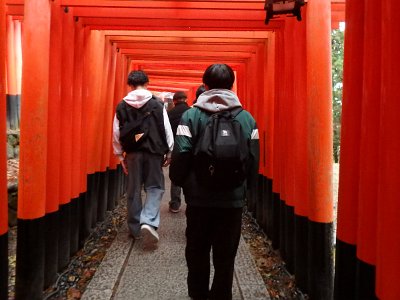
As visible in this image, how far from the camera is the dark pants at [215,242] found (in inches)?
116

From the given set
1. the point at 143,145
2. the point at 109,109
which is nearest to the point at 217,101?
the point at 143,145

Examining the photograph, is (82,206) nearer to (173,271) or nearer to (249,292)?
(173,271)

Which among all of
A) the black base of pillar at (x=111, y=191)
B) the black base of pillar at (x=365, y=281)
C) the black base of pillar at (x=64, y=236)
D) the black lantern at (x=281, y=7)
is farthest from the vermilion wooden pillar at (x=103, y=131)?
the black base of pillar at (x=365, y=281)

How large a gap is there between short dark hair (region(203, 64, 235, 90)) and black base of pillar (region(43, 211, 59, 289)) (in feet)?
6.57

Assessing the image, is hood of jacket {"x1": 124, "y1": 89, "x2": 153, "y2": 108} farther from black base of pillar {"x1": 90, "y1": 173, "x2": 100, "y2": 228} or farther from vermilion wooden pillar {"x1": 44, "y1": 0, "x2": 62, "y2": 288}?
black base of pillar {"x1": 90, "y1": 173, "x2": 100, "y2": 228}

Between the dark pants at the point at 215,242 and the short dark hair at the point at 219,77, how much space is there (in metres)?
0.97

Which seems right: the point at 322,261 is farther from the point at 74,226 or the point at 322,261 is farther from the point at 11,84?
→ the point at 11,84

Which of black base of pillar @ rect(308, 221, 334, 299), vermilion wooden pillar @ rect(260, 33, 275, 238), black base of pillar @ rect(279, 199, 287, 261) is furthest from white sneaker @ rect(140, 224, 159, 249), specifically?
black base of pillar @ rect(308, 221, 334, 299)

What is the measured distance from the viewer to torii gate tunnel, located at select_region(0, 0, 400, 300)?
79.1 inches

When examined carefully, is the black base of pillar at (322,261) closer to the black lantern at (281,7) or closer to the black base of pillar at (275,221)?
the black base of pillar at (275,221)

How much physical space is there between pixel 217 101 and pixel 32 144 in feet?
5.30

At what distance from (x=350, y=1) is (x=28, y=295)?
3.38 meters

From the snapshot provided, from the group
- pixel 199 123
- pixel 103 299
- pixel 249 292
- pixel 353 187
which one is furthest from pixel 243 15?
pixel 103 299

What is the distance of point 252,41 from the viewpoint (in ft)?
20.0
